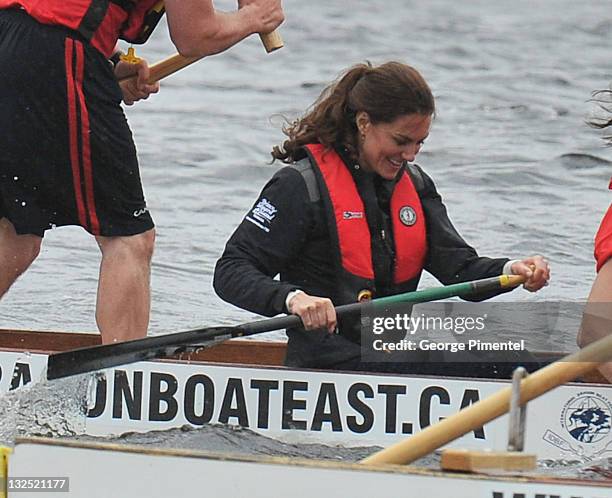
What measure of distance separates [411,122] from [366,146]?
13cm

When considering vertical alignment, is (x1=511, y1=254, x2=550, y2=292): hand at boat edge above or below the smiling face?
below

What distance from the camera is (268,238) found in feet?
12.1

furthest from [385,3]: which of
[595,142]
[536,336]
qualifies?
[536,336]

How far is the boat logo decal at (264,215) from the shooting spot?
3.69 meters

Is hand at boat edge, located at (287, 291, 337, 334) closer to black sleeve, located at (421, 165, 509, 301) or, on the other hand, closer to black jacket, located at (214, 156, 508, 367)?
black jacket, located at (214, 156, 508, 367)

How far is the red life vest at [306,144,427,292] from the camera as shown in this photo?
3729 mm

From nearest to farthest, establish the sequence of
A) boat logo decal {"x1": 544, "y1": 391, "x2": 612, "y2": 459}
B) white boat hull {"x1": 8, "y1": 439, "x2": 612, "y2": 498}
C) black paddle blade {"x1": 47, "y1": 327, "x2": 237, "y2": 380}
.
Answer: white boat hull {"x1": 8, "y1": 439, "x2": 612, "y2": 498} → black paddle blade {"x1": 47, "y1": 327, "x2": 237, "y2": 380} → boat logo decal {"x1": 544, "y1": 391, "x2": 612, "y2": 459}

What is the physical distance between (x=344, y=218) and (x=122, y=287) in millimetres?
594

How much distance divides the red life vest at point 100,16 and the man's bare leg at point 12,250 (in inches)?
22.1

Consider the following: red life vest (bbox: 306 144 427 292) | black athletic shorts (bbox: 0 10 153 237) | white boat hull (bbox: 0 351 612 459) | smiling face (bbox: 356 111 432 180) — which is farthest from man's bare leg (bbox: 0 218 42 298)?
smiling face (bbox: 356 111 432 180)

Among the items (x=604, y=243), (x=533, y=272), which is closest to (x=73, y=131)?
(x=533, y=272)

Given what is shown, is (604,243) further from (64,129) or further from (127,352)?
(64,129)

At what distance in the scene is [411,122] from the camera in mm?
3742

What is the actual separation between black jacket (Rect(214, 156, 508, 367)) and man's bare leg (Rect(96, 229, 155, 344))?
240 millimetres
